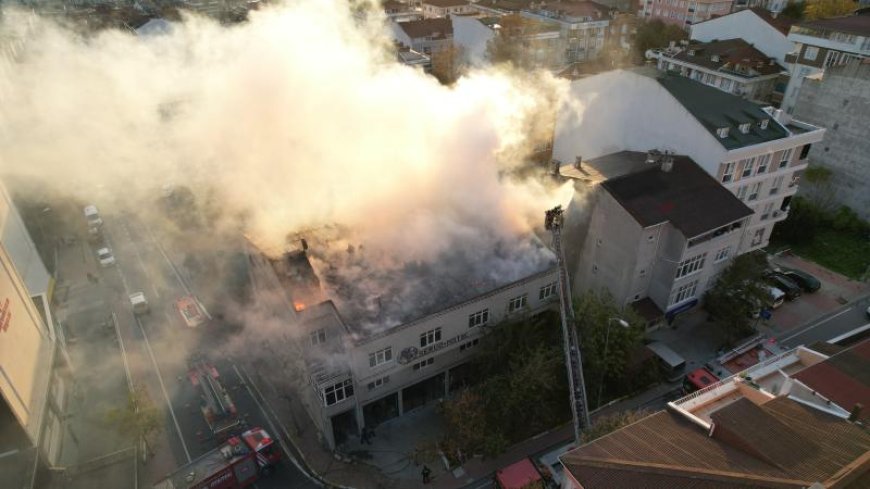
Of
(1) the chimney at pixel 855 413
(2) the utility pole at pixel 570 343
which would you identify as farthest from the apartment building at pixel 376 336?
(1) the chimney at pixel 855 413

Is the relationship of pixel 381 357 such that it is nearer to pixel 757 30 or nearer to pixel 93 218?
pixel 93 218

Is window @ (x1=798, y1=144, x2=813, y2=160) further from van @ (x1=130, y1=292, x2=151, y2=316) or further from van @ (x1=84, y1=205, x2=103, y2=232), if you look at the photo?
van @ (x1=84, y1=205, x2=103, y2=232)

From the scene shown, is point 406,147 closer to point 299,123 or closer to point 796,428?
point 299,123

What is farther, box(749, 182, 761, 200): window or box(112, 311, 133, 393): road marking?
box(749, 182, 761, 200): window

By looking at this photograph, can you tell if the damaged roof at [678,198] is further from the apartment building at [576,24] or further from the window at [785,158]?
the apartment building at [576,24]

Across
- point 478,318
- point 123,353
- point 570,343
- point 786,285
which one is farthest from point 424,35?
point 570,343

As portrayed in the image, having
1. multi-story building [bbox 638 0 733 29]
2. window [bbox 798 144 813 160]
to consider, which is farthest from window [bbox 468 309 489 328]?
multi-story building [bbox 638 0 733 29]
